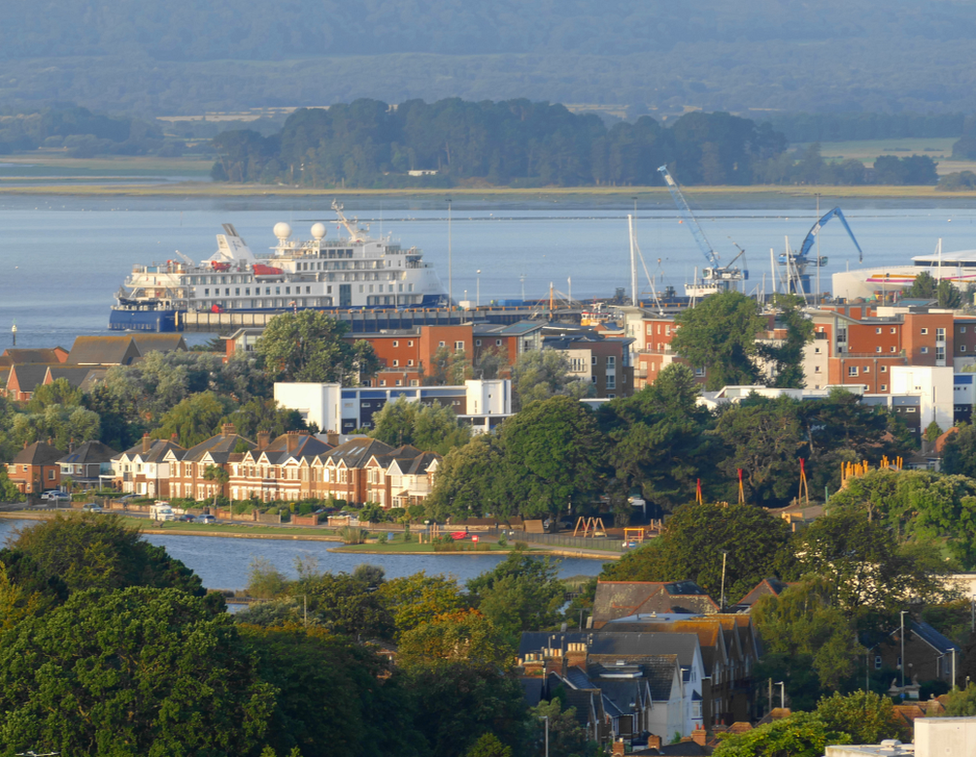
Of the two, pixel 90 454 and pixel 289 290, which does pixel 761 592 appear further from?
pixel 289 290

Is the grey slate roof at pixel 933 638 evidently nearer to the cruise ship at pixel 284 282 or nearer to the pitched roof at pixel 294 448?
the pitched roof at pixel 294 448

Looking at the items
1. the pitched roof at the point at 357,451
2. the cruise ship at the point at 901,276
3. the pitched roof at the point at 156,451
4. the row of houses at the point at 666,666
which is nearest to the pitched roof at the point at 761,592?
the row of houses at the point at 666,666

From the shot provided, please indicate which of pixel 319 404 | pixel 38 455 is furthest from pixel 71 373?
pixel 38 455

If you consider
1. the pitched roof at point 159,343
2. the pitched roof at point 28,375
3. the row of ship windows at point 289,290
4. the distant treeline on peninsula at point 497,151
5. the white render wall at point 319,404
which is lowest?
the white render wall at point 319,404

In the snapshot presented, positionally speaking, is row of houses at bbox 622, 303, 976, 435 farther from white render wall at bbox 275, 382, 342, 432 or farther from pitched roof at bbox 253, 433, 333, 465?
pitched roof at bbox 253, 433, 333, 465

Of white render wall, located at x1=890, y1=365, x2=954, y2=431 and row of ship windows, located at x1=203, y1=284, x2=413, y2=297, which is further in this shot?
row of ship windows, located at x1=203, y1=284, x2=413, y2=297

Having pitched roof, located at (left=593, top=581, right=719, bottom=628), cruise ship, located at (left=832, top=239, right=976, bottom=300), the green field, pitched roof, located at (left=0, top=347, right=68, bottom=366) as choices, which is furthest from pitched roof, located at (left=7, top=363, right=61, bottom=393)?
the green field
